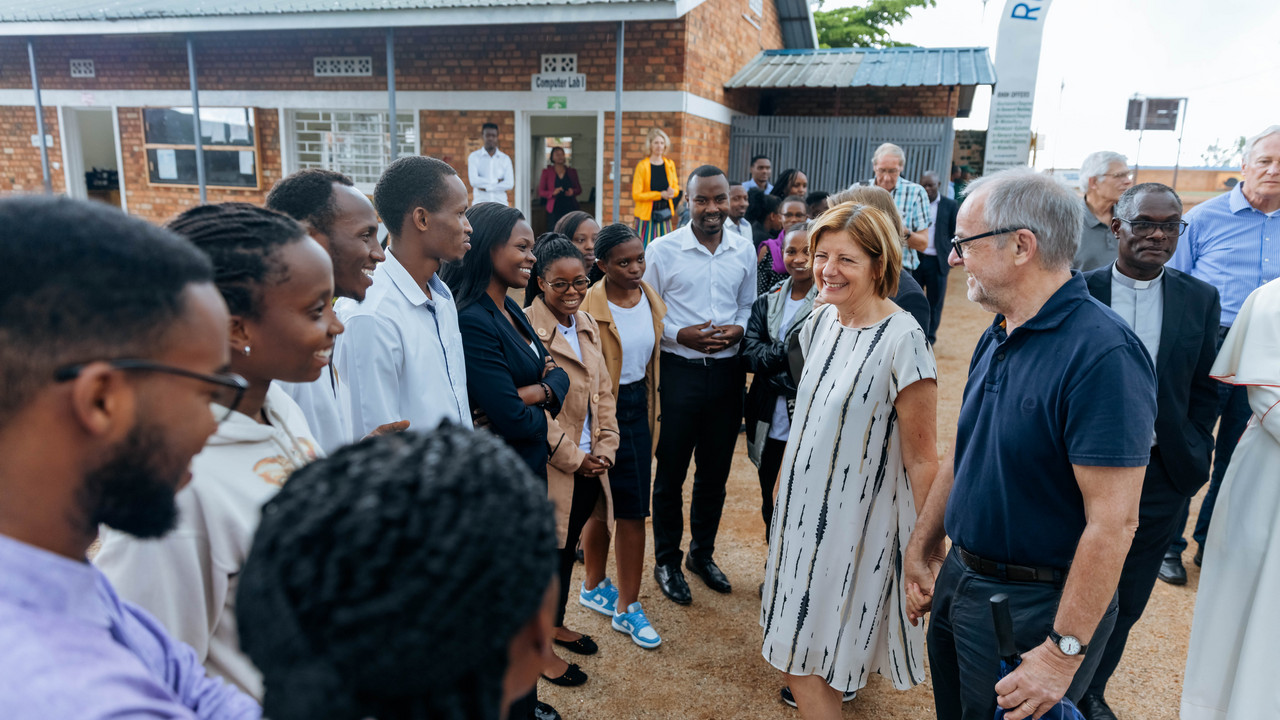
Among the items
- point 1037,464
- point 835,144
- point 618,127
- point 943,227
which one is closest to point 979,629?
point 1037,464

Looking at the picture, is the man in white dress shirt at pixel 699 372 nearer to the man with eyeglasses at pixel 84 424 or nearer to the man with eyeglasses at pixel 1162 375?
the man with eyeglasses at pixel 1162 375

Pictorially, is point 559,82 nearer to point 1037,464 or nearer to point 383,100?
point 383,100

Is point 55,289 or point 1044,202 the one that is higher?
point 1044,202

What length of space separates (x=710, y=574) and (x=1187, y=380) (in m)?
2.36

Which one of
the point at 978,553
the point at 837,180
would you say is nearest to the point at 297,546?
the point at 978,553

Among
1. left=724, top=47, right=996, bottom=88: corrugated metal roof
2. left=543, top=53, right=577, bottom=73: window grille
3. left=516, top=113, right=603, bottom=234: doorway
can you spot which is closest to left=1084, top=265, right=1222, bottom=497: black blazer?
left=724, top=47, right=996, bottom=88: corrugated metal roof

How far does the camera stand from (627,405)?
3.64 metres

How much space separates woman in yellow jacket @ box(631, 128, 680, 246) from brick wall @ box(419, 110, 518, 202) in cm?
281

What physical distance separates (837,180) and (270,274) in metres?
11.9

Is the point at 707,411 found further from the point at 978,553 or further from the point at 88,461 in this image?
the point at 88,461

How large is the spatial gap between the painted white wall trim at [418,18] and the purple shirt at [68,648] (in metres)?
8.99

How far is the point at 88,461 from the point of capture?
0.81 m

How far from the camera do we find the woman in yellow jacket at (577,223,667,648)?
355 cm

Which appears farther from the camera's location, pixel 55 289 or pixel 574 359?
pixel 574 359
